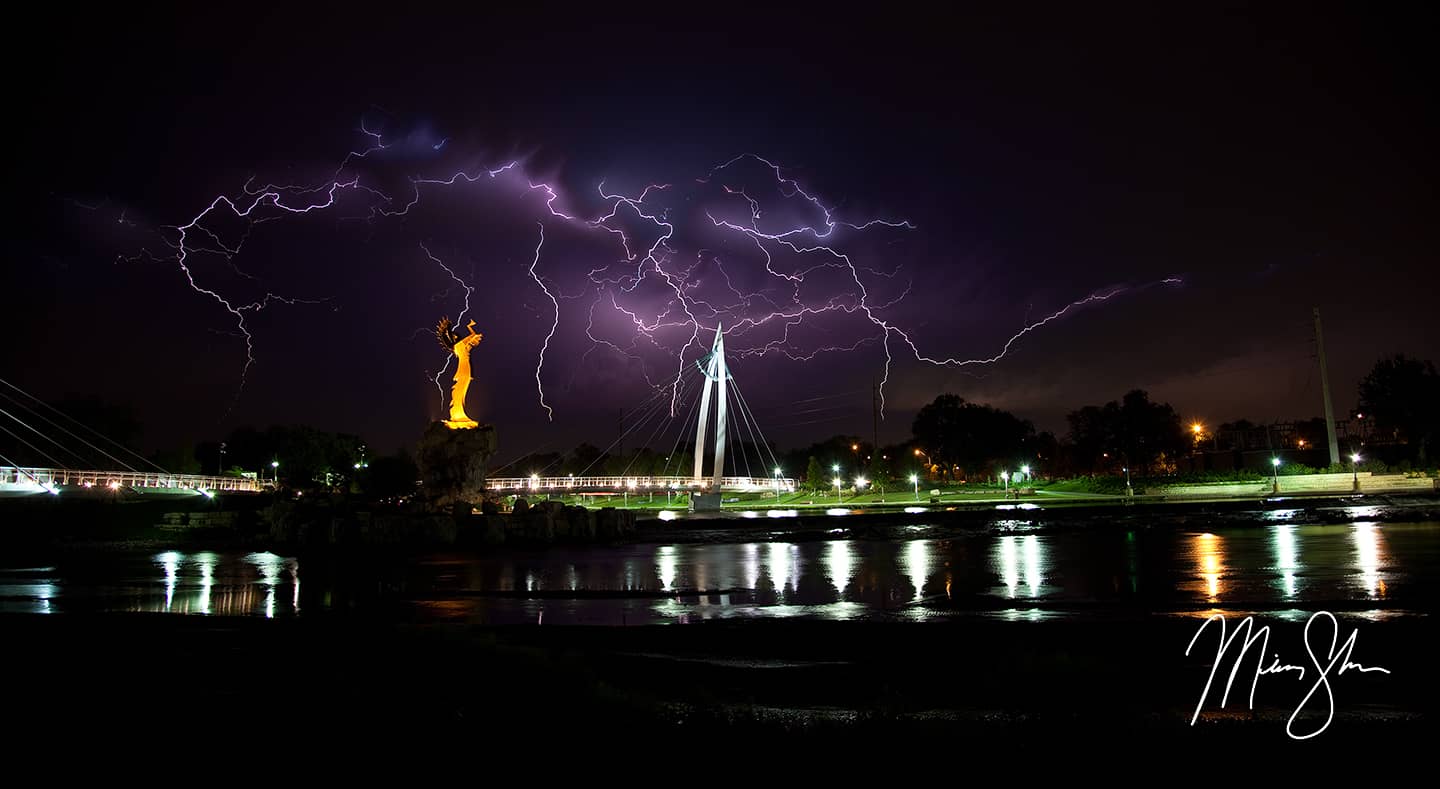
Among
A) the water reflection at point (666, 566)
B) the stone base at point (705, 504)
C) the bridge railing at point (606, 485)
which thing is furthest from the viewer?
the bridge railing at point (606, 485)

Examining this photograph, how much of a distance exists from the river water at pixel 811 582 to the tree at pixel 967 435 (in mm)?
89955

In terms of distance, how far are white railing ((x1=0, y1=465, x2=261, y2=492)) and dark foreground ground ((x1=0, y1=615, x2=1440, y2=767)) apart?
4492 centimetres

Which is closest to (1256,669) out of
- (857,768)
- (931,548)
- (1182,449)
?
(857,768)

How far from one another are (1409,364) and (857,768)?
86.3 meters

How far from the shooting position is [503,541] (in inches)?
1371

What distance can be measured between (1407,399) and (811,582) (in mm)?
74417

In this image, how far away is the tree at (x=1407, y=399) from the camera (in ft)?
205

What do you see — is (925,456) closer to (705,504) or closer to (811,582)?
(705,504)

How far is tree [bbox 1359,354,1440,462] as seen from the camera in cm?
6241

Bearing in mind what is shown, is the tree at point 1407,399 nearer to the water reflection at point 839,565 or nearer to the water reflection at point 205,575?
the water reflection at point 839,565

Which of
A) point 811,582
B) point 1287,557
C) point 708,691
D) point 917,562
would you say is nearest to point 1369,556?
point 1287,557

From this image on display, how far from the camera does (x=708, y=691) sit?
271 inches

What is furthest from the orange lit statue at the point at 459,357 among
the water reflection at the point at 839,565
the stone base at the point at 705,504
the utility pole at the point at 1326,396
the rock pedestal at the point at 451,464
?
the utility pole at the point at 1326,396

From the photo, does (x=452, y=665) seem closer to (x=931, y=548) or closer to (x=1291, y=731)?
(x=1291, y=731)
